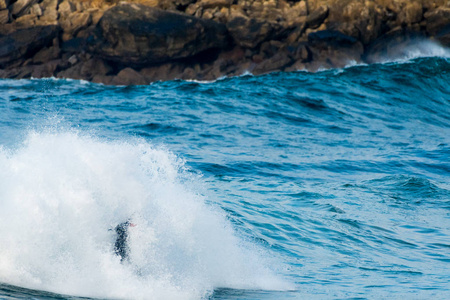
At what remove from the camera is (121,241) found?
6266 millimetres

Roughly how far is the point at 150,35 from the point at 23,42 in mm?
7945

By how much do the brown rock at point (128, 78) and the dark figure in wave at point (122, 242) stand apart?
26.5 metres

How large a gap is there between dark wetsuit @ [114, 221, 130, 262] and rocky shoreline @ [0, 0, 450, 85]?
87.3 ft

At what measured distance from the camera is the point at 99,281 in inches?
244

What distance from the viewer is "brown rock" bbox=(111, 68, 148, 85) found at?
106ft

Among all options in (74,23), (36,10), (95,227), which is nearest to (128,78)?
(74,23)

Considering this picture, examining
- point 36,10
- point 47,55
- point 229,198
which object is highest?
point 229,198

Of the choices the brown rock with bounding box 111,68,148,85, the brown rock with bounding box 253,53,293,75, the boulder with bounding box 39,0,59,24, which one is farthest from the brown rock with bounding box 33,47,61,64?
the brown rock with bounding box 253,53,293,75

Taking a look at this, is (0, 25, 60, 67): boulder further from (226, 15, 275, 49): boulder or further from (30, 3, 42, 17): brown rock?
(226, 15, 275, 49): boulder

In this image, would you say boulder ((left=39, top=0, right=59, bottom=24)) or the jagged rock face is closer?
the jagged rock face

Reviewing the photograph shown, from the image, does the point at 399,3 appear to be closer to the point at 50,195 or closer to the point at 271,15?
the point at 271,15

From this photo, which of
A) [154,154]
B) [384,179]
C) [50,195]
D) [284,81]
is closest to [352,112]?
[284,81]

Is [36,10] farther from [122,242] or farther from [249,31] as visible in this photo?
[122,242]

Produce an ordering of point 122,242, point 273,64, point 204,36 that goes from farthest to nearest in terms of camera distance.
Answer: point 204,36
point 273,64
point 122,242
